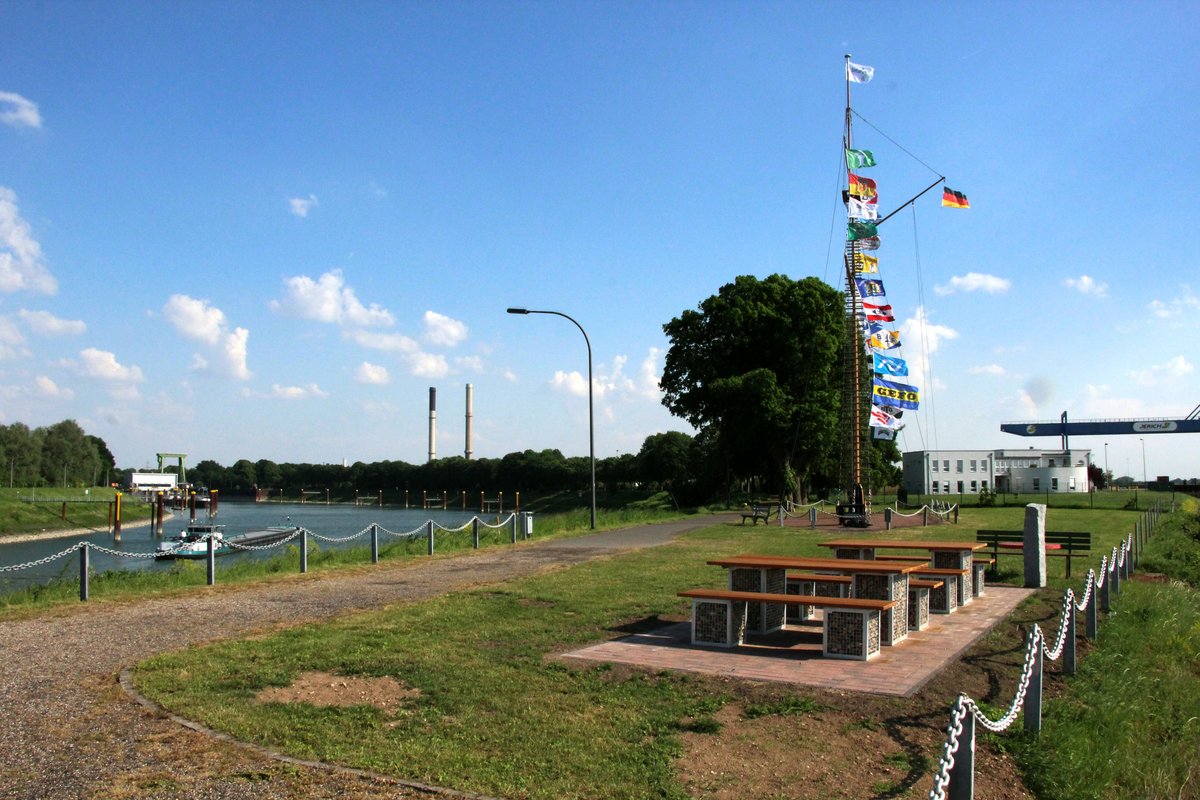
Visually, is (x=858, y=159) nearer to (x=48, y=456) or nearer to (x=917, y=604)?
(x=917, y=604)

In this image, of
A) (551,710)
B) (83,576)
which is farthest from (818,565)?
(83,576)

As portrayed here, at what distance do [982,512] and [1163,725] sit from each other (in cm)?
3546

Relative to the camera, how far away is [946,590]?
12109 mm

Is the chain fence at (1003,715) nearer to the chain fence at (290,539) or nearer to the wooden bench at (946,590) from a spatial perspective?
the wooden bench at (946,590)

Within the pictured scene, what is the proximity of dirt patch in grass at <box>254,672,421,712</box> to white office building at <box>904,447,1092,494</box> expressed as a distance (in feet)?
288

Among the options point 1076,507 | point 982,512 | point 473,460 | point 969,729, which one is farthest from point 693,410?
point 473,460

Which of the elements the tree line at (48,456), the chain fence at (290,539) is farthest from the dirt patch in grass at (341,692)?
the tree line at (48,456)

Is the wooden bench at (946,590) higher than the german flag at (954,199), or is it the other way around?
the german flag at (954,199)

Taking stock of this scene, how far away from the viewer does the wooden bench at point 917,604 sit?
1069cm

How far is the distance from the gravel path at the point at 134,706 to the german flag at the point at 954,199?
28.6 meters

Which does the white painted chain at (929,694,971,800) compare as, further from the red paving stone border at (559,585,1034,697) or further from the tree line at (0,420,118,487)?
the tree line at (0,420,118,487)

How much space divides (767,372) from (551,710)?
38130 mm

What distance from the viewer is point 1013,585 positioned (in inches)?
597

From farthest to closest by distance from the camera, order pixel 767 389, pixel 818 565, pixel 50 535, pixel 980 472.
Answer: pixel 980 472, pixel 50 535, pixel 767 389, pixel 818 565
